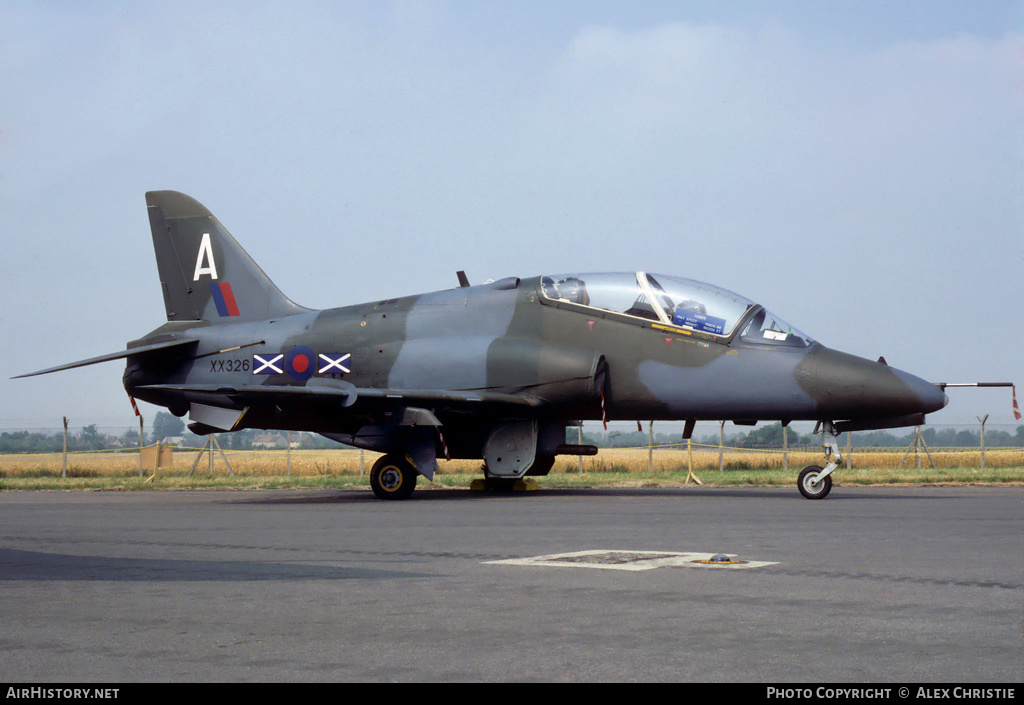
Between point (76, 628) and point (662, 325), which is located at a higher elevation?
point (662, 325)

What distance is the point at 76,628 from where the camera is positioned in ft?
18.5

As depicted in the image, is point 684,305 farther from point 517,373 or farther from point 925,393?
point 925,393

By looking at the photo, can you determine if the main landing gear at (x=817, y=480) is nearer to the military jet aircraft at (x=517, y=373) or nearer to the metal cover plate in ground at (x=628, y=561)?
the military jet aircraft at (x=517, y=373)

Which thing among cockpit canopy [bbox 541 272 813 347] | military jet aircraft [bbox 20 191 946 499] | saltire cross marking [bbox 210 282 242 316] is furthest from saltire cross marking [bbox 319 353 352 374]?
cockpit canopy [bbox 541 272 813 347]

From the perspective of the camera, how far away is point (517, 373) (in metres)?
Result: 18.6

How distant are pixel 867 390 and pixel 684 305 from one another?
3065mm

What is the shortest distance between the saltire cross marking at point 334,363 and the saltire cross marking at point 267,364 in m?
0.82

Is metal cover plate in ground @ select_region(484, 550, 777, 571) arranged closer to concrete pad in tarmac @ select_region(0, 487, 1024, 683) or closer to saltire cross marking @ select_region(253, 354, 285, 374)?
concrete pad in tarmac @ select_region(0, 487, 1024, 683)

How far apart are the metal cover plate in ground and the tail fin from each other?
1447 centimetres

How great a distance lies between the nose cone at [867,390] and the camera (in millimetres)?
16484
